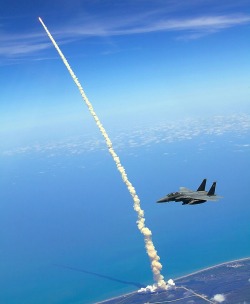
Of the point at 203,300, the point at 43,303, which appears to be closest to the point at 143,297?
the point at 203,300

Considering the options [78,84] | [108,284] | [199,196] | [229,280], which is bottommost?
[199,196]

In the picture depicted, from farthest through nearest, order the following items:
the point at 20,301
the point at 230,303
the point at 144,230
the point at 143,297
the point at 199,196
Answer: the point at 20,301 < the point at 143,297 < the point at 230,303 < the point at 144,230 < the point at 199,196

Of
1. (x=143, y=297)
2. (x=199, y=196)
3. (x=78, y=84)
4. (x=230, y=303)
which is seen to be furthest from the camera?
(x=143, y=297)

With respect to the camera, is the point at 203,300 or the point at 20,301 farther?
the point at 20,301

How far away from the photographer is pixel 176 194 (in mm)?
44906

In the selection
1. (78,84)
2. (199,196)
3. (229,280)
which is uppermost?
(78,84)

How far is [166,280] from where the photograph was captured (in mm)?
194125

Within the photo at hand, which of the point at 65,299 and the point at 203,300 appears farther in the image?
the point at 65,299

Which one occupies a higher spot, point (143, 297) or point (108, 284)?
point (108, 284)

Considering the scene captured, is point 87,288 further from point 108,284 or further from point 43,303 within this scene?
point 43,303

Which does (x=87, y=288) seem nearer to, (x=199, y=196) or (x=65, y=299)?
(x=65, y=299)

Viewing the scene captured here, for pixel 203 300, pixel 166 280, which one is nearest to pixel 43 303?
pixel 166 280

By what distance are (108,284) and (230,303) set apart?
6973 centimetres

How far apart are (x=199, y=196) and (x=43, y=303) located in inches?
6690
